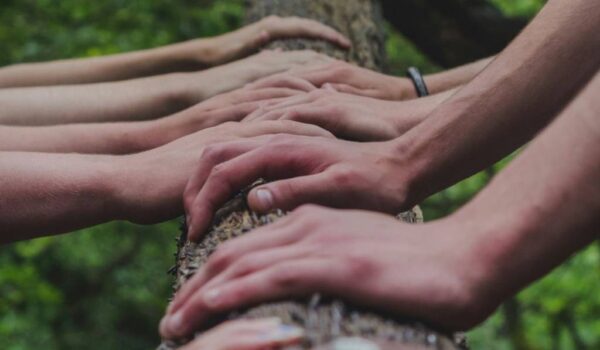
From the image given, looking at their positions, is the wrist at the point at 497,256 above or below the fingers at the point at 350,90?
below

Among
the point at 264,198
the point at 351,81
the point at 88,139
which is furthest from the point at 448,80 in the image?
the point at 264,198

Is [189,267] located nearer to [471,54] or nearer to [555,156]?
[555,156]

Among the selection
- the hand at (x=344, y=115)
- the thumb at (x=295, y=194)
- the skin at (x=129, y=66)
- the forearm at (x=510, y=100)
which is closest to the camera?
the thumb at (x=295, y=194)

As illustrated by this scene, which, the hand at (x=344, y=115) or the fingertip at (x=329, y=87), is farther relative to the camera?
the fingertip at (x=329, y=87)

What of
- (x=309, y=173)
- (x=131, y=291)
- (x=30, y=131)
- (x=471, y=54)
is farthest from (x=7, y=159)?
(x=131, y=291)

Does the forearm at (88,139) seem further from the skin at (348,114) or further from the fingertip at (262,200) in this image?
the fingertip at (262,200)

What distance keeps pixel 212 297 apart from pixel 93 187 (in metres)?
0.84

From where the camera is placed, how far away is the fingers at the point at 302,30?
117 inches

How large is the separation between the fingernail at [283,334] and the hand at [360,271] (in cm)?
9

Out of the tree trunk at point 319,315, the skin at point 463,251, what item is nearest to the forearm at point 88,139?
the tree trunk at point 319,315

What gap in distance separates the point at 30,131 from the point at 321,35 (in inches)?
43.9

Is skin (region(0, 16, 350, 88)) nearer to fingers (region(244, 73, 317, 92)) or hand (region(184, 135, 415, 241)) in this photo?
fingers (region(244, 73, 317, 92))

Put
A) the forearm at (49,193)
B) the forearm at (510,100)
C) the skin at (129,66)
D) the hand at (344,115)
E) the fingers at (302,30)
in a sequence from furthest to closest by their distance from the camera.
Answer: the skin at (129,66)
the fingers at (302,30)
the hand at (344,115)
the forearm at (49,193)
the forearm at (510,100)

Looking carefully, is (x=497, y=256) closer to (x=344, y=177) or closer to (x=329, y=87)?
(x=344, y=177)
